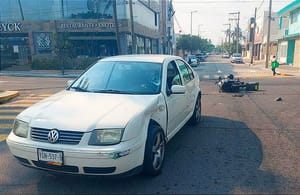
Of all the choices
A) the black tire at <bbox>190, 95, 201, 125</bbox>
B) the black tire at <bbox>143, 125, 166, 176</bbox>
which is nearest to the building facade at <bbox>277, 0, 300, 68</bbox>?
the black tire at <bbox>190, 95, 201, 125</bbox>

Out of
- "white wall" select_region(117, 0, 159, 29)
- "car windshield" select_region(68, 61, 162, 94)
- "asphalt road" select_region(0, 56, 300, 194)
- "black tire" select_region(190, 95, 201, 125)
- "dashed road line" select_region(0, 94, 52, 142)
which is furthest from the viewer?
"white wall" select_region(117, 0, 159, 29)

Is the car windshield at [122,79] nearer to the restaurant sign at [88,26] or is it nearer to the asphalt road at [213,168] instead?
the asphalt road at [213,168]

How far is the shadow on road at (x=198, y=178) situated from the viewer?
11.4 feet

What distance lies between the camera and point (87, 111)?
3467mm

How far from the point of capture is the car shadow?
348 cm

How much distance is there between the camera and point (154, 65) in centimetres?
466

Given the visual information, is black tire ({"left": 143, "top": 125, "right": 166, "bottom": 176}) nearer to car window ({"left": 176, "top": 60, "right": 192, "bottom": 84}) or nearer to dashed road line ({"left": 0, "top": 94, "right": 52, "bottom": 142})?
car window ({"left": 176, "top": 60, "right": 192, "bottom": 84})

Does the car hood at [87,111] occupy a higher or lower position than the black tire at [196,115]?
→ higher

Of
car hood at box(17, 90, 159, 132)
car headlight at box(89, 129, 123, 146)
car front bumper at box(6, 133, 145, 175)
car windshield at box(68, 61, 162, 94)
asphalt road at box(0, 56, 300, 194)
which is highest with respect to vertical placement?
car windshield at box(68, 61, 162, 94)

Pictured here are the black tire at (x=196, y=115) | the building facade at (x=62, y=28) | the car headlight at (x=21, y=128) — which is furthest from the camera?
the building facade at (x=62, y=28)

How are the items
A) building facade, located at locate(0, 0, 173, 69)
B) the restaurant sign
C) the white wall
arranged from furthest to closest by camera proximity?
the white wall < building facade, located at locate(0, 0, 173, 69) < the restaurant sign

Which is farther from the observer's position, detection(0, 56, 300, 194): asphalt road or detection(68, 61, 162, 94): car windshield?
detection(68, 61, 162, 94): car windshield

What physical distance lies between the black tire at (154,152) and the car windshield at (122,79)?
687 millimetres

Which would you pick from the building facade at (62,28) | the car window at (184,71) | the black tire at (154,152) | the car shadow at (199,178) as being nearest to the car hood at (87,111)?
the black tire at (154,152)
